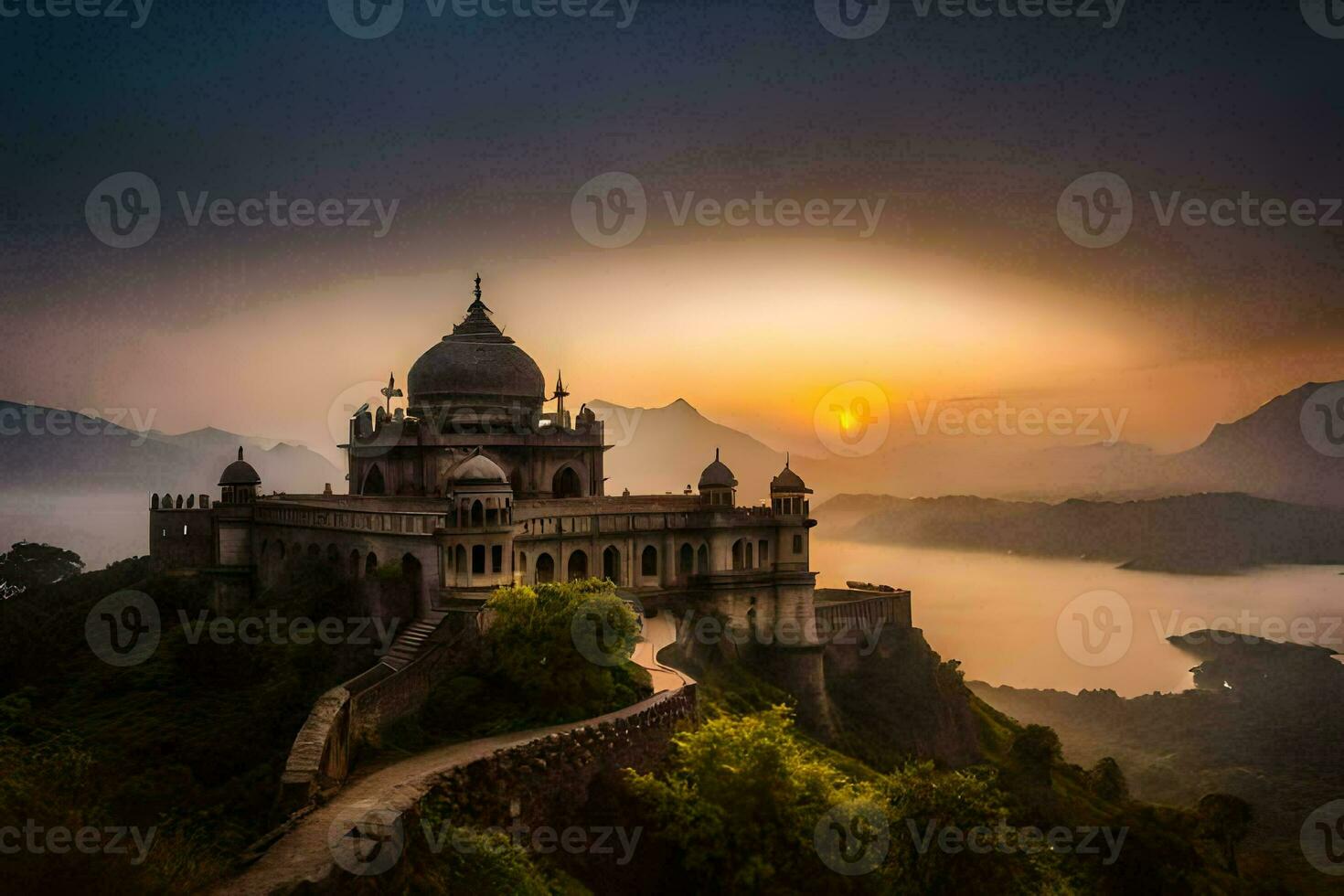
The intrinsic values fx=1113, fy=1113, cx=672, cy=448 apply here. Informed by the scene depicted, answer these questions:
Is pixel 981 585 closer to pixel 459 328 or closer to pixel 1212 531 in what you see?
pixel 1212 531

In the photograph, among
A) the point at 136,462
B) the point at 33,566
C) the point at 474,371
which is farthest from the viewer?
the point at 136,462

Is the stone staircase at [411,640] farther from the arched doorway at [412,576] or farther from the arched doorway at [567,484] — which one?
the arched doorway at [567,484]

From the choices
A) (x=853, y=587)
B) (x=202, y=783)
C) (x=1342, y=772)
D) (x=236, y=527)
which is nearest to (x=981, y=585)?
(x=1342, y=772)

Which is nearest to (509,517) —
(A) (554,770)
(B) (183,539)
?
(A) (554,770)

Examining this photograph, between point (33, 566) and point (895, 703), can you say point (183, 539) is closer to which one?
point (33, 566)

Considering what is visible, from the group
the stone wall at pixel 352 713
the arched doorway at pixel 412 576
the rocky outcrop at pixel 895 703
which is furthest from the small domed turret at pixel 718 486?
the stone wall at pixel 352 713

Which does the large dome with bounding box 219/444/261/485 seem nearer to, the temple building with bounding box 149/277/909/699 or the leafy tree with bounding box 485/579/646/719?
the temple building with bounding box 149/277/909/699
